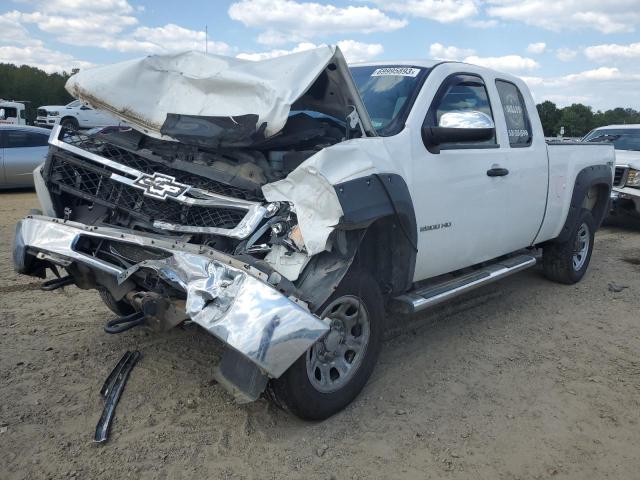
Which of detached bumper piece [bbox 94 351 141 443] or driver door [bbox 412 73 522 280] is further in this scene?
driver door [bbox 412 73 522 280]

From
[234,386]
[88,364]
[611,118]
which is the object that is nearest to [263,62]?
[234,386]

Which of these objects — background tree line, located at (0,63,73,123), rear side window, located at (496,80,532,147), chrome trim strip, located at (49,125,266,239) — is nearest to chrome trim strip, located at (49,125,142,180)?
chrome trim strip, located at (49,125,266,239)

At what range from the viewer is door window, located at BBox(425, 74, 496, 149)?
4.20 metres

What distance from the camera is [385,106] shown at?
4211 mm

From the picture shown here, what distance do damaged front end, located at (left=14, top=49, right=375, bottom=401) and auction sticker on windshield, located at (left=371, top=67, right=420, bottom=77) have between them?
799 millimetres

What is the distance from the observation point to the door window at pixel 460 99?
4.20 metres

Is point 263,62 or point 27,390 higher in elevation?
point 263,62

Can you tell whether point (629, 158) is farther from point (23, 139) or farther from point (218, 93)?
point (23, 139)

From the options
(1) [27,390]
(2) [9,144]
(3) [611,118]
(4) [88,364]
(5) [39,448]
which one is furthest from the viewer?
(3) [611,118]

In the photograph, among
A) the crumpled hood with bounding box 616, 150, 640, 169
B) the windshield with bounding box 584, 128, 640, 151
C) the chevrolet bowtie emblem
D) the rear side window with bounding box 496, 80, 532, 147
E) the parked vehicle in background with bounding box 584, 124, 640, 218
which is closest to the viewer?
the chevrolet bowtie emblem

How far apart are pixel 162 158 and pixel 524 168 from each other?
10.2 ft

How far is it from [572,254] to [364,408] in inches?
151

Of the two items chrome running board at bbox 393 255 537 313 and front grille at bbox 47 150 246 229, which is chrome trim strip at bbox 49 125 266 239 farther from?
chrome running board at bbox 393 255 537 313

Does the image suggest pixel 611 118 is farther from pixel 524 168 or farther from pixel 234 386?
pixel 234 386
